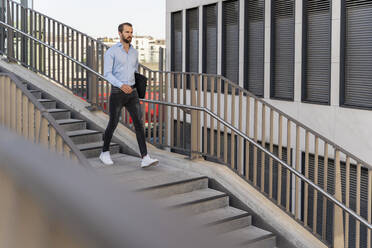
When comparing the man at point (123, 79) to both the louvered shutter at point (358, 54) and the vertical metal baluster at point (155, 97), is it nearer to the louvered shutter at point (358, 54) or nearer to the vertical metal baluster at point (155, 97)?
the vertical metal baluster at point (155, 97)

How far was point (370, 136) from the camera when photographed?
11.2 meters

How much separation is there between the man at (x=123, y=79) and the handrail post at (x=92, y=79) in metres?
1.87

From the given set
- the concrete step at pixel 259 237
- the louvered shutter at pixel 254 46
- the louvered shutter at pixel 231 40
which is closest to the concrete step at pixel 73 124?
the concrete step at pixel 259 237

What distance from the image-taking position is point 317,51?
12.8 metres

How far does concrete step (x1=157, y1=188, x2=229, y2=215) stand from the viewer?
709 cm

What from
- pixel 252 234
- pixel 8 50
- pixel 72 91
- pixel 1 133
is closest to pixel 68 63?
pixel 72 91

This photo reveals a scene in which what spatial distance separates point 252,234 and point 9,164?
5977mm

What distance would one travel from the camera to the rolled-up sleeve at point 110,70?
24.6ft

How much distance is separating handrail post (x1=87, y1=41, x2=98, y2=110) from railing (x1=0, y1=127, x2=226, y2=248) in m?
8.64

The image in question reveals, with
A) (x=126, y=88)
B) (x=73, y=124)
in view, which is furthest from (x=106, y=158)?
(x=73, y=124)

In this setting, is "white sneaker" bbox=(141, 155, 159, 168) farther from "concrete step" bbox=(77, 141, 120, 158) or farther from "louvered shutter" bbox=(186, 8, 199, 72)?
"louvered shutter" bbox=(186, 8, 199, 72)

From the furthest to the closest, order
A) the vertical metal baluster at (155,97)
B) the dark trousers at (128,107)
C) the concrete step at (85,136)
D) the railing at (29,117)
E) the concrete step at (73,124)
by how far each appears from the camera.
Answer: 1. the concrete step at (73,124)
2. the vertical metal baluster at (155,97)
3. the concrete step at (85,136)
4. the dark trousers at (128,107)
5. the railing at (29,117)

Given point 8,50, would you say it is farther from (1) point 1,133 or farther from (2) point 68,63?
(1) point 1,133

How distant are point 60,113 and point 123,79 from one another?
226 cm
